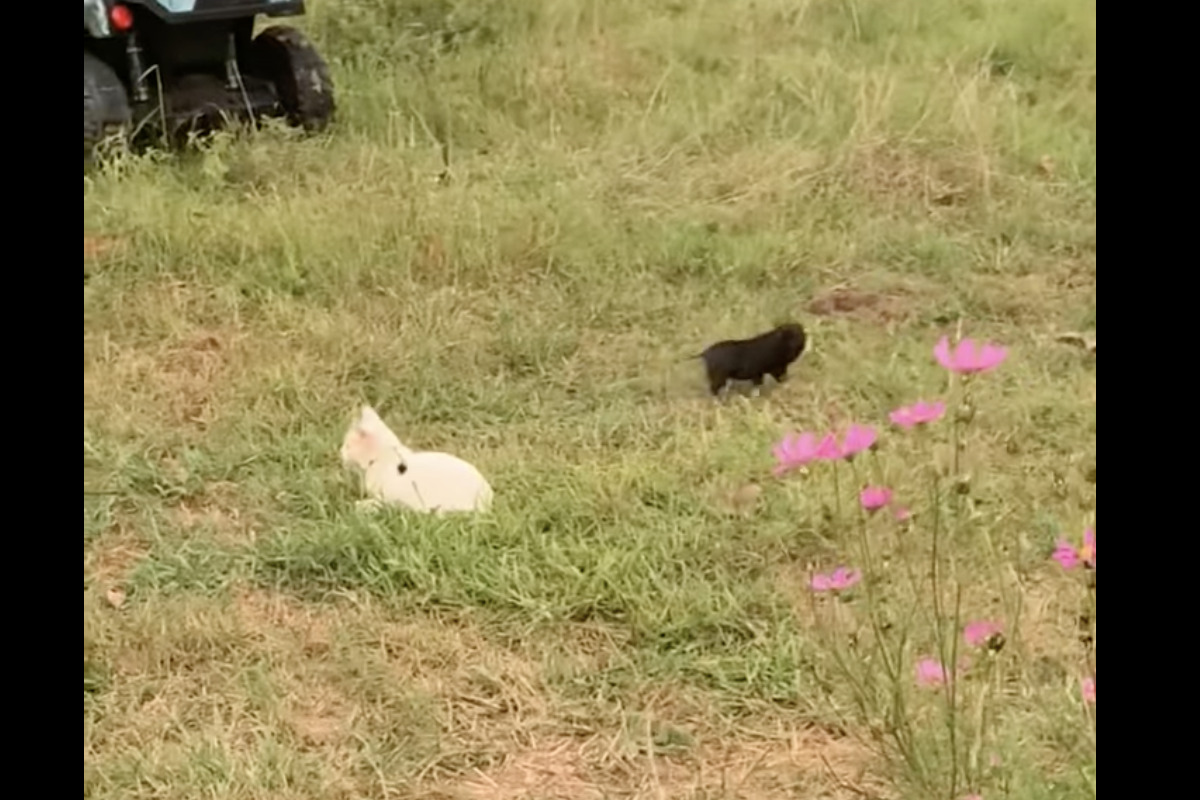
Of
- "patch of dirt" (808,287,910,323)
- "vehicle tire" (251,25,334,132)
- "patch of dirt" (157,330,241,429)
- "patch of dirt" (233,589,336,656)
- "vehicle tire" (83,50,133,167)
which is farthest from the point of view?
"vehicle tire" (251,25,334,132)

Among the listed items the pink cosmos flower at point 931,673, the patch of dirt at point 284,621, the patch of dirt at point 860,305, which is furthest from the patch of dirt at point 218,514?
the patch of dirt at point 860,305

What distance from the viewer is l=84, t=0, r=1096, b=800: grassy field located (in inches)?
95.0

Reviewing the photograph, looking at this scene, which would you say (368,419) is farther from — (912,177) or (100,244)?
(912,177)

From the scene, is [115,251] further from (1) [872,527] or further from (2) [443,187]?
(1) [872,527]

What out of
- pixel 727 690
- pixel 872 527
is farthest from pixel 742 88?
pixel 727 690

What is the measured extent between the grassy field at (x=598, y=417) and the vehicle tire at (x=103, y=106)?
0.14 m

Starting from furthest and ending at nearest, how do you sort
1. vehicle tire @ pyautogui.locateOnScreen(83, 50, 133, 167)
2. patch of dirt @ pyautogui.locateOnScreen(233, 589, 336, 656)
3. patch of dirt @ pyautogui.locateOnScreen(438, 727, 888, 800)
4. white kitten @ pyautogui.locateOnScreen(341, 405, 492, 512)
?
vehicle tire @ pyautogui.locateOnScreen(83, 50, 133, 167)
white kitten @ pyautogui.locateOnScreen(341, 405, 492, 512)
patch of dirt @ pyautogui.locateOnScreen(233, 589, 336, 656)
patch of dirt @ pyautogui.locateOnScreen(438, 727, 888, 800)

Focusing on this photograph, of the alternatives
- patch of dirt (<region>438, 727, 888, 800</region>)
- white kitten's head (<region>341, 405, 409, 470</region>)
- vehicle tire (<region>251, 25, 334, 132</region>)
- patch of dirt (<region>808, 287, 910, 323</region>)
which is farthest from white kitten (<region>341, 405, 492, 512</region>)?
vehicle tire (<region>251, 25, 334, 132</region>)

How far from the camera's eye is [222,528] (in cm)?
306

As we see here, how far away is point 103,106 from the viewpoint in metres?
4.71

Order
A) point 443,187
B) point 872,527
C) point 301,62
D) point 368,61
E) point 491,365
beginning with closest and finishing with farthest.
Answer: point 872,527, point 491,365, point 443,187, point 301,62, point 368,61

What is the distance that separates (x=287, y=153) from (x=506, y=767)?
285 cm

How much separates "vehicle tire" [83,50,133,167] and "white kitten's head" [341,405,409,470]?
6.37 ft

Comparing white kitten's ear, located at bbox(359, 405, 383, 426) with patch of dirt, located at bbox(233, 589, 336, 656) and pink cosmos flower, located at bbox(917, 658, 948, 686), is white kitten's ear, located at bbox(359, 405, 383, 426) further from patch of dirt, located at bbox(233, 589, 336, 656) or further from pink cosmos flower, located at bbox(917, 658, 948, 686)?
pink cosmos flower, located at bbox(917, 658, 948, 686)
